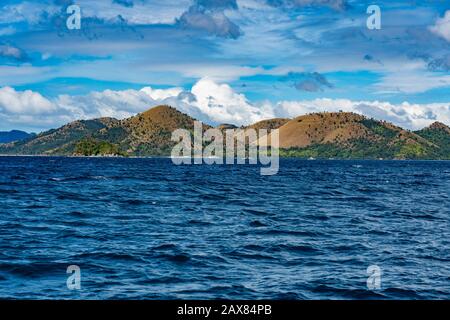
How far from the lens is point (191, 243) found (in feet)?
122

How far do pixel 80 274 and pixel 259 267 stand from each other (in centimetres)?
969

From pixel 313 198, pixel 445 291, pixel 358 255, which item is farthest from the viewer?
pixel 313 198

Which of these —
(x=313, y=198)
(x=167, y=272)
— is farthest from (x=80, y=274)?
(x=313, y=198)

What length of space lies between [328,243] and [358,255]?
470 centimetres

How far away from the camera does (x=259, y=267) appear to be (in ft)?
97.0

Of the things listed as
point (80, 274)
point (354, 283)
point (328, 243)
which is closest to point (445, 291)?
point (354, 283)

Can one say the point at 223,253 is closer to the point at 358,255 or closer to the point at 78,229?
the point at 358,255

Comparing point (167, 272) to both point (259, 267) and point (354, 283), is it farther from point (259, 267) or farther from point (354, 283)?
point (354, 283)

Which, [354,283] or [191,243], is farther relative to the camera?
[191,243]
